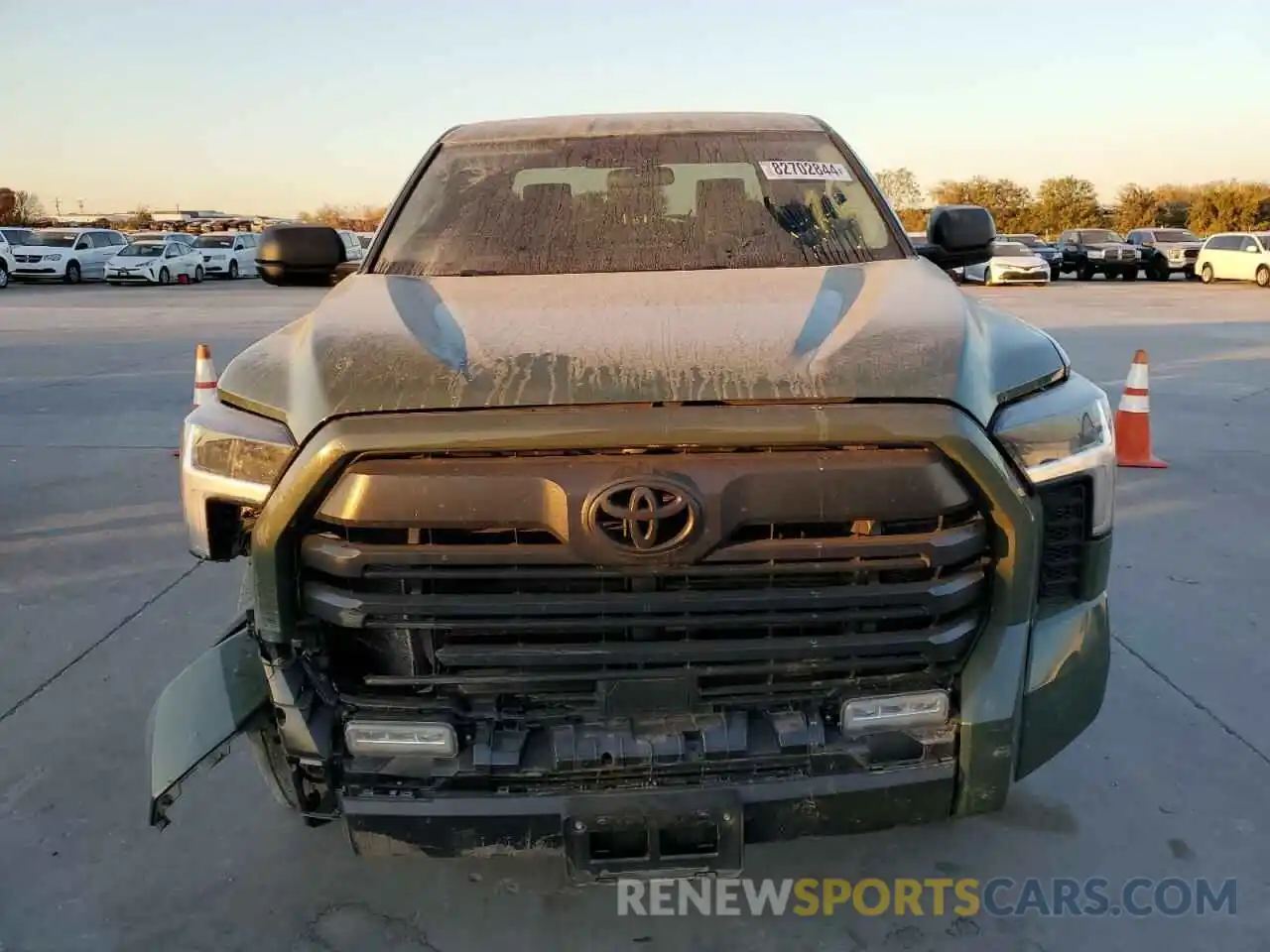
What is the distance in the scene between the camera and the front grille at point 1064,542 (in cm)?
218

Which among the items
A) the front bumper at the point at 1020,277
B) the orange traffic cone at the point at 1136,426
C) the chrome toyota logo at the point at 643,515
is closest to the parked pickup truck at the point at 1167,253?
the front bumper at the point at 1020,277

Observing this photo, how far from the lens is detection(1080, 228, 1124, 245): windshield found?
32.5 meters

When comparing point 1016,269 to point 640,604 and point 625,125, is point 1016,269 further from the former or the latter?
point 640,604

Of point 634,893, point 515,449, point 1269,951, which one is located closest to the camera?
point 515,449

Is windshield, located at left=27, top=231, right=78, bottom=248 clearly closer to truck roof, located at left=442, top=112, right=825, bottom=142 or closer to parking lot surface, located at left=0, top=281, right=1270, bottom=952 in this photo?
parking lot surface, located at left=0, top=281, right=1270, bottom=952

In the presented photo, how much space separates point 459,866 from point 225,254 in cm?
3372

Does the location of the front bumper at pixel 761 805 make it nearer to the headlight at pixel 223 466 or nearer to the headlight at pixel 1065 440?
the headlight at pixel 1065 440

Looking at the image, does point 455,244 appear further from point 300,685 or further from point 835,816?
point 835,816

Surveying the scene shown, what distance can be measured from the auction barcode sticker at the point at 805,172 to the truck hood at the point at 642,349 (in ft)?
2.85

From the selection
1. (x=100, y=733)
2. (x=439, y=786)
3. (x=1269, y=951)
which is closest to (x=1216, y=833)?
(x=1269, y=951)

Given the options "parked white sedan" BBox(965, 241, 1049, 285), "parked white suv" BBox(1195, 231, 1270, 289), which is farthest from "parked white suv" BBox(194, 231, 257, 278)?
"parked white suv" BBox(1195, 231, 1270, 289)

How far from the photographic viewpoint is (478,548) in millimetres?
1973

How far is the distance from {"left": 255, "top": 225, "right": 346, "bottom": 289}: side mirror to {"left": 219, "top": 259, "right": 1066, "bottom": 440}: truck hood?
113cm

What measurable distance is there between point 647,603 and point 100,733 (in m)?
2.34
